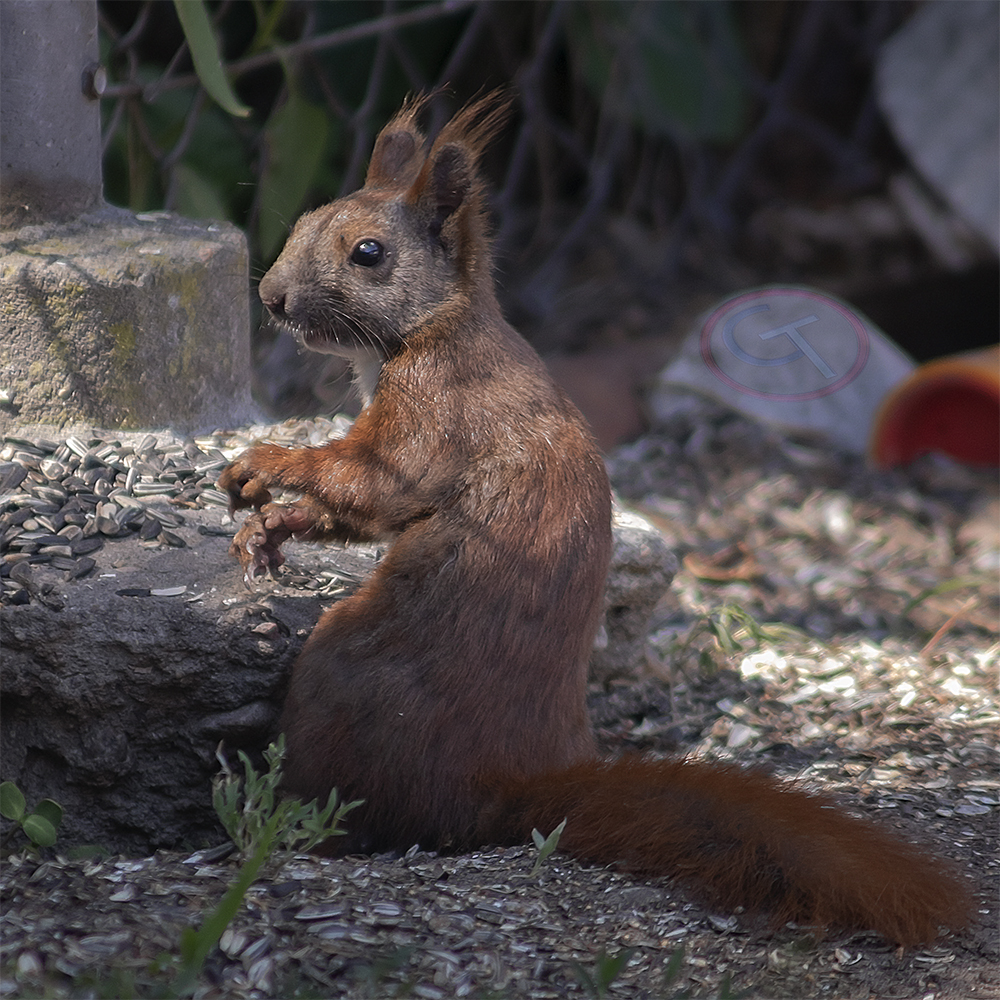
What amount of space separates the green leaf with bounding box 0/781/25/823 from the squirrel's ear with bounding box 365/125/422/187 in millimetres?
1577

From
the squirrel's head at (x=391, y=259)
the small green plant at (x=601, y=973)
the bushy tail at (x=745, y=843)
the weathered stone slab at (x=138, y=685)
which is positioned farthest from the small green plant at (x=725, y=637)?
the small green plant at (x=601, y=973)

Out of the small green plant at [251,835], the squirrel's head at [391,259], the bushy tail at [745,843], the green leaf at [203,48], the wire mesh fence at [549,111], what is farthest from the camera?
the wire mesh fence at [549,111]

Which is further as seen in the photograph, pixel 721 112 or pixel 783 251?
pixel 783 251

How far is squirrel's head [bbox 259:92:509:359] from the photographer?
2779mm

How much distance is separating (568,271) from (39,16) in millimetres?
4898

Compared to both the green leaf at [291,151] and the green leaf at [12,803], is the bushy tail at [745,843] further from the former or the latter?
the green leaf at [291,151]

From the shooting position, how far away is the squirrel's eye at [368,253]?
2.78 m

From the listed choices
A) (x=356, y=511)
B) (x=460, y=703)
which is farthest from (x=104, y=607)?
(x=460, y=703)

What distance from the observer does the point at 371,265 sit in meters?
2.79

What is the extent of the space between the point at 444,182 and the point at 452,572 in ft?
2.81

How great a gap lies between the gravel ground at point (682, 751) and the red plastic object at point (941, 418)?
41 centimetres

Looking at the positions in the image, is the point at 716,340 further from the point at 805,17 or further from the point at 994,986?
the point at 994,986

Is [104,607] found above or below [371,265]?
below

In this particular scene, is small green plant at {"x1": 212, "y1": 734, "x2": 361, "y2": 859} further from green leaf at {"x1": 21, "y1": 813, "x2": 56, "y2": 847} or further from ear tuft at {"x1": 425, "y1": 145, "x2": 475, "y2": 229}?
ear tuft at {"x1": 425, "y1": 145, "x2": 475, "y2": 229}
